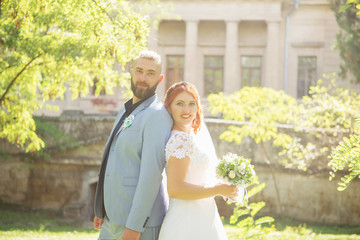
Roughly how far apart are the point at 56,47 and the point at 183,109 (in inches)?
183

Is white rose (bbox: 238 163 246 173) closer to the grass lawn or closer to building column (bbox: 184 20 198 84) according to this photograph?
the grass lawn

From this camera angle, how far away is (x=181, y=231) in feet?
10.6

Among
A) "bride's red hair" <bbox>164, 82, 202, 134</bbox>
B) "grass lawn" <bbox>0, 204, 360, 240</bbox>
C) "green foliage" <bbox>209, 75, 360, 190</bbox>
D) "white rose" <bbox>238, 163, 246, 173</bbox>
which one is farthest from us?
"green foliage" <bbox>209, 75, 360, 190</bbox>

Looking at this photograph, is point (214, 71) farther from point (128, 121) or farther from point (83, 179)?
point (128, 121)

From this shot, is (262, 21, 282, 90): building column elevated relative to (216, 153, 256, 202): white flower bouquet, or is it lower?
elevated

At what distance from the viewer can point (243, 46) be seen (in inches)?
974

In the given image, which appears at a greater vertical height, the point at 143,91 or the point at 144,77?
the point at 144,77

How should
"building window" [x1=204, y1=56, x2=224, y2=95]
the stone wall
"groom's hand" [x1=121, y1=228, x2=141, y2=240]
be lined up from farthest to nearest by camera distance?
"building window" [x1=204, y1=56, x2=224, y2=95]
the stone wall
"groom's hand" [x1=121, y1=228, x2=141, y2=240]

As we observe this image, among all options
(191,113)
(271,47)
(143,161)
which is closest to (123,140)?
(143,161)

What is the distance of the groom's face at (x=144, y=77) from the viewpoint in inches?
134

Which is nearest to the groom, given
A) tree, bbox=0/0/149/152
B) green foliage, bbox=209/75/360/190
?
tree, bbox=0/0/149/152

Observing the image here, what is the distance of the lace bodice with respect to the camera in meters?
3.11

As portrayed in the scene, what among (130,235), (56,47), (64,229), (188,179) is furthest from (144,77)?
(64,229)

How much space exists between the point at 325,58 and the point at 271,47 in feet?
10.1
